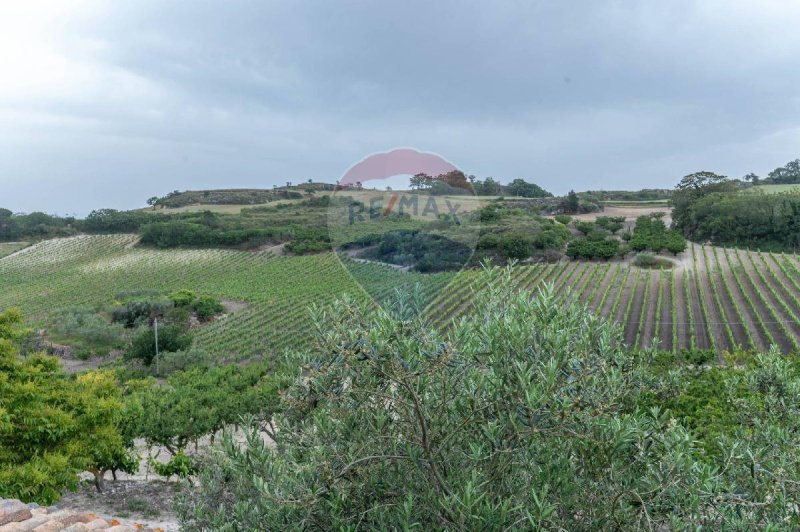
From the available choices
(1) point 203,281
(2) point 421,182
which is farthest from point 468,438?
(1) point 203,281

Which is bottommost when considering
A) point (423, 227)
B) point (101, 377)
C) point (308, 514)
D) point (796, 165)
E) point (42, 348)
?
point (42, 348)

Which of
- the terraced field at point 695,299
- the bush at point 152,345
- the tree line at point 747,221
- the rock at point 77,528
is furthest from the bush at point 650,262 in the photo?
the rock at point 77,528

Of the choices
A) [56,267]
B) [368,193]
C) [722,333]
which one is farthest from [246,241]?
[368,193]

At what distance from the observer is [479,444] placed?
354cm

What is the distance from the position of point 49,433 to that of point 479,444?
1082cm

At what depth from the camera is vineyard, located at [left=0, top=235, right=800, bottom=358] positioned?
28.0 metres

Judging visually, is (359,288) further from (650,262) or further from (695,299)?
(650,262)

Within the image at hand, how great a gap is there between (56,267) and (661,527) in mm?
74993

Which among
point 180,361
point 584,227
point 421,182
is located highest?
point 421,182

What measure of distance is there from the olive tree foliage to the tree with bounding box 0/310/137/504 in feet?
25.6

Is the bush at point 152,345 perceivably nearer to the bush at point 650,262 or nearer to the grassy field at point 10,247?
the bush at point 650,262

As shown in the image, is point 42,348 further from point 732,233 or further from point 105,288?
point 732,233

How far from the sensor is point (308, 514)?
11.4 ft

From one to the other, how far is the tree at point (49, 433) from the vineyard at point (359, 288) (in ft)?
18.3
